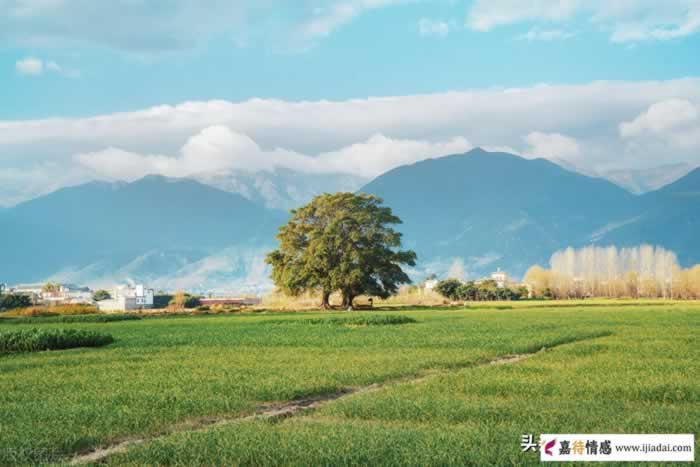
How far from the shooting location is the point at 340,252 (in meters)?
78.3

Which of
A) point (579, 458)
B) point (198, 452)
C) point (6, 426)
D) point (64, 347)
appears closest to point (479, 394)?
point (579, 458)

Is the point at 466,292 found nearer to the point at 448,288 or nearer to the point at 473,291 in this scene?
the point at 473,291

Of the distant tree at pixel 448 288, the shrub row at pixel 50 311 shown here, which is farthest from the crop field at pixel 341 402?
the distant tree at pixel 448 288

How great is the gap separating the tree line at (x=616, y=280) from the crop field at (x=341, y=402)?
12331cm

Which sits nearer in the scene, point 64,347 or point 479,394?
point 479,394

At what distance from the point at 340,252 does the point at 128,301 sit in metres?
90.7

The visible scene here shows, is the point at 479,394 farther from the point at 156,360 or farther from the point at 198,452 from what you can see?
the point at 156,360

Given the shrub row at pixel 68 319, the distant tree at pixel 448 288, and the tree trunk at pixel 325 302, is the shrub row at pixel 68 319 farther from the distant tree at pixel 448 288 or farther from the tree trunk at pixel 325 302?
the distant tree at pixel 448 288

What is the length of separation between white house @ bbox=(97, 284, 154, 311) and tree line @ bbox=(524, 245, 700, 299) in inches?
3189

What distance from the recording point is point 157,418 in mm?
12391

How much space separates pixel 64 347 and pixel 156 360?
9.34 m

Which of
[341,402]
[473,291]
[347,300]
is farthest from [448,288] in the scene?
[341,402]

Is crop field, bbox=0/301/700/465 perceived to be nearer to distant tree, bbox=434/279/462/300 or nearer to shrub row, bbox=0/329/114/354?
shrub row, bbox=0/329/114/354

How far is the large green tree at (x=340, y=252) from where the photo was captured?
250ft
